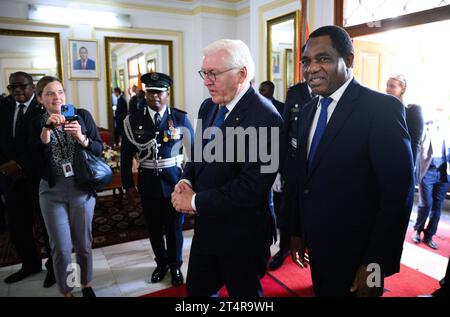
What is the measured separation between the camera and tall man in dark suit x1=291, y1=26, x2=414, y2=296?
1.18 metres

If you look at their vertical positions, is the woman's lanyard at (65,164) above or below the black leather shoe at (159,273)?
above

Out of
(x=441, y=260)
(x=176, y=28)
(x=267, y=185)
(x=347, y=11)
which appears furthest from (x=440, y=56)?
(x=267, y=185)

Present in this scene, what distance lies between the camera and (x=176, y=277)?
2604 millimetres

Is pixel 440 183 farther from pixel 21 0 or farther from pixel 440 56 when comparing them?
pixel 21 0

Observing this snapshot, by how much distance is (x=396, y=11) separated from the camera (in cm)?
320

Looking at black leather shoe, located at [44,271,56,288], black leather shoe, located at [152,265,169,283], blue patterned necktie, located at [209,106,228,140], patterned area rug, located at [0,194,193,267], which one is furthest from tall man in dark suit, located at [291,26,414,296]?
patterned area rug, located at [0,194,193,267]

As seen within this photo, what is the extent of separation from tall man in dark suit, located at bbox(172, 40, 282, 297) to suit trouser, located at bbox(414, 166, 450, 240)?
2.64 metres

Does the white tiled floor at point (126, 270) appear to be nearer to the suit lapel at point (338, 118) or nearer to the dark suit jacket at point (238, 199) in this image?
the dark suit jacket at point (238, 199)

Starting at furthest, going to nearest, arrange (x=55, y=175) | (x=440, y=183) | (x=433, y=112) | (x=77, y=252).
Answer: (x=433, y=112) < (x=440, y=183) < (x=77, y=252) < (x=55, y=175)

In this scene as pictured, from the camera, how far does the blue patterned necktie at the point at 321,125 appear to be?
1380 millimetres

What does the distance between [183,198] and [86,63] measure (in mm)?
5520

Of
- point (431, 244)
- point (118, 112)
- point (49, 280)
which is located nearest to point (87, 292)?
point (49, 280)

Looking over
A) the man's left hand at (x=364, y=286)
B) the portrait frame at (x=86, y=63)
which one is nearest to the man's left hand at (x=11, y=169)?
the man's left hand at (x=364, y=286)
